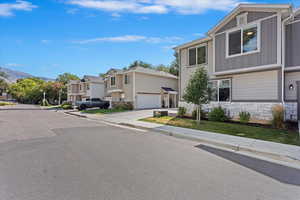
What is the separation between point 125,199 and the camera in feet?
9.86

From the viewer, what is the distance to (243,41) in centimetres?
1116

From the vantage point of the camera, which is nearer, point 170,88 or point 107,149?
point 107,149

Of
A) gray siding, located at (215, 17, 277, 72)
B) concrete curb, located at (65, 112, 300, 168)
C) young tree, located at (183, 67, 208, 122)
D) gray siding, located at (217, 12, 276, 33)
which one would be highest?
gray siding, located at (217, 12, 276, 33)

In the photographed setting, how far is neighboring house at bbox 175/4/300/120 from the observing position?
995 cm

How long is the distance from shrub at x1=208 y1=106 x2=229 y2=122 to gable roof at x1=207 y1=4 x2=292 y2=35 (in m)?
6.02

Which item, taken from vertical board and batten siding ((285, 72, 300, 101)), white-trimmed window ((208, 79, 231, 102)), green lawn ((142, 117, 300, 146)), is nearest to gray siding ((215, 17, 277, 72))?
white-trimmed window ((208, 79, 231, 102))

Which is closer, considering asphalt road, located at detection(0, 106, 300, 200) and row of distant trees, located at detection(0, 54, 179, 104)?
asphalt road, located at detection(0, 106, 300, 200)

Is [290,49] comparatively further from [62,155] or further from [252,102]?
[62,155]

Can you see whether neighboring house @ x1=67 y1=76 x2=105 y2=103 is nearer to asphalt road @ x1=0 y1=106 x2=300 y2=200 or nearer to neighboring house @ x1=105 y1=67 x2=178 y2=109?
neighboring house @ x1=105 y1=67 x2=178 y2=109

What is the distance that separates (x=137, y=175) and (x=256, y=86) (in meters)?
10.7

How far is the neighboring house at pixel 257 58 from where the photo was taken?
9.95m

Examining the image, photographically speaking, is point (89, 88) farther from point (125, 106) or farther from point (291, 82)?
point (291, 82)

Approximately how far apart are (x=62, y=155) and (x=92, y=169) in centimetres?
174

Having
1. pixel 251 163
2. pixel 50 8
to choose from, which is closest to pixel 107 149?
pixel 251 163
